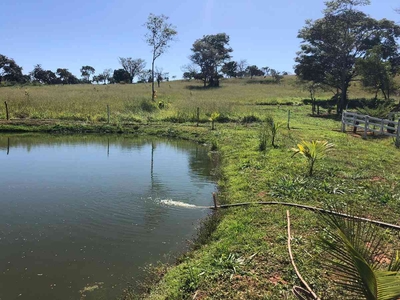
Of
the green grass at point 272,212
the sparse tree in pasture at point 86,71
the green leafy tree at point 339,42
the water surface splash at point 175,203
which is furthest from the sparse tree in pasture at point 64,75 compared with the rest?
the water surface splash at point 175,203

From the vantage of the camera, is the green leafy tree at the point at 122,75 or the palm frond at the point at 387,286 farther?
the green leafy tree at the point at 122,75

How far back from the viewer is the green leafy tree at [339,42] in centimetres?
2947

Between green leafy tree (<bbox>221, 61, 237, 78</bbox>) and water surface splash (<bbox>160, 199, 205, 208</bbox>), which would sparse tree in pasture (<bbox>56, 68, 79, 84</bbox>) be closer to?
green leafy tree (<bbox>221, 61, 237, 78</bbox>)

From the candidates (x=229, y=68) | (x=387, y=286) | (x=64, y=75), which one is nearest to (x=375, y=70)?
(x=387, y=286)

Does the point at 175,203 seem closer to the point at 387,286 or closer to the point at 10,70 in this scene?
the point at 387,286

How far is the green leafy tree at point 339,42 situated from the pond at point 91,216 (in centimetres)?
2360

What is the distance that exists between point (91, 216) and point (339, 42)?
30.1 m

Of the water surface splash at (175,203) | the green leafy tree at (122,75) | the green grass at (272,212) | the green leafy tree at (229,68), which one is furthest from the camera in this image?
the green leafy tree at (229,68)

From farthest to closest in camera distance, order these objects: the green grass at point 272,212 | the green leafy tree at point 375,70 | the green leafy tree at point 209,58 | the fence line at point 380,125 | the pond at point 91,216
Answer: the green leafy tree at point 209,58, the green leafy tree at point 375,70, the fence line at point 380,125, the pond at point 91,216, the green grass at point 272,212

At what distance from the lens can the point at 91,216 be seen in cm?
664

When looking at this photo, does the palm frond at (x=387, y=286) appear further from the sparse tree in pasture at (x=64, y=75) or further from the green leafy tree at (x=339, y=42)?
the sparse tree in pasture at (x=64, y=75)

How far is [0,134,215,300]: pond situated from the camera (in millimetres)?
4582

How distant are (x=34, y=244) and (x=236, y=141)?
9.87 m

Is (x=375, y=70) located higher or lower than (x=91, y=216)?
higher
